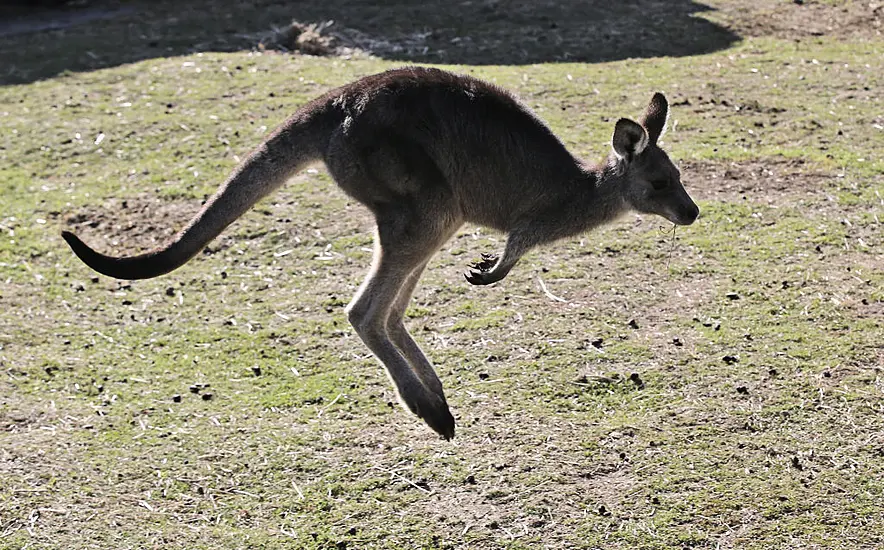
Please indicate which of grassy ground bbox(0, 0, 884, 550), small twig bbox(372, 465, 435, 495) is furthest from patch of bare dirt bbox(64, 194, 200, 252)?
small twig bbox(372, 465, 435, 495)

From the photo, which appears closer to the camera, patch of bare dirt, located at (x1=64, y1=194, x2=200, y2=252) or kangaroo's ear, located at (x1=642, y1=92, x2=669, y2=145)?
kangaroo's ear, located at (x1=642, y1=92, x2=669, y2=145)

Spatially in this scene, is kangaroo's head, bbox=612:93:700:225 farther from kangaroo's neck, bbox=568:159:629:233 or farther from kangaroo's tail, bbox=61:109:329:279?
kangaroo's tail, bbox=61:109:329:279

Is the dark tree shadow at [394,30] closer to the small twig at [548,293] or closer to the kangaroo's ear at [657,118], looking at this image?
the small twig at [548,293]

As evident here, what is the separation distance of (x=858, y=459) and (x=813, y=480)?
0.25 metres

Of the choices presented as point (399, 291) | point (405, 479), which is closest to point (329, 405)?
point (405, 479)

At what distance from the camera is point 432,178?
414 centimetres

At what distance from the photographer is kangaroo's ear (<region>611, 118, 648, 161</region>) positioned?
13.5 ft

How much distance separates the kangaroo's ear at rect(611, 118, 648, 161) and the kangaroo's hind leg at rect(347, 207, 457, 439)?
685mm

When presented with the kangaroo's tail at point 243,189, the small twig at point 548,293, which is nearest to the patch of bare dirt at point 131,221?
the small twig at point 548,293

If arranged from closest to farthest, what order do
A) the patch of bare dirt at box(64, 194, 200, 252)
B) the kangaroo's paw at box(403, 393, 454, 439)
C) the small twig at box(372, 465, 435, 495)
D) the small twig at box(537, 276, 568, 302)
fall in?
1. the kangaroo's paw at box(403, 393, 454, 439)
2. the small twig at box(372, 465, 435, 495)
3. the small twig at box(537, 276, 568, 302)
4. the patch of bare dirt at box(64, 194, 200, 252)

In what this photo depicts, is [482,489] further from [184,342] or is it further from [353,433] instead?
[184,342]

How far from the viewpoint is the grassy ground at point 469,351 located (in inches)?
181

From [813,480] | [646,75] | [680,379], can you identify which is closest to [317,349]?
[680,379]

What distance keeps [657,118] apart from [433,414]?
1.44 m
